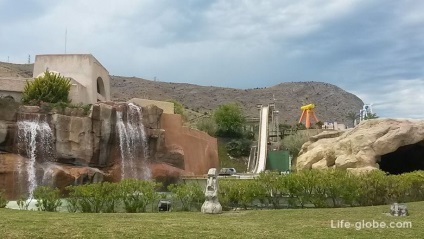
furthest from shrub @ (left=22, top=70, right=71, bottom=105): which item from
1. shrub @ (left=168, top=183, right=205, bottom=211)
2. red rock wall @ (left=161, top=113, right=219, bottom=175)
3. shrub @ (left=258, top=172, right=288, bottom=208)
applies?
shrub @ (left=258, top=172, right=288, bottom=208)

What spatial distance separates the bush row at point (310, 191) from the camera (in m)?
16.5

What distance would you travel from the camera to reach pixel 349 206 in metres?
16.8

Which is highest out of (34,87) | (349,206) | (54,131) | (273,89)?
(273,89)

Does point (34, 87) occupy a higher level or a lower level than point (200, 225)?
higher

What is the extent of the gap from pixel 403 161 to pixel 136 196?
26505 millimetres

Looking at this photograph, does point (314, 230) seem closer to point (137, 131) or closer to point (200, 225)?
point (200, 225)

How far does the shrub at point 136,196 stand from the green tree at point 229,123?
147ft

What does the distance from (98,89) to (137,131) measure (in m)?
16.7

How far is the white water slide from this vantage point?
152ft

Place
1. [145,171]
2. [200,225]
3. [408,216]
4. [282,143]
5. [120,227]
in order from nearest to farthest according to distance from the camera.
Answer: [120,227] → [200,225] → [408,216] → [145,171] → [282,143]

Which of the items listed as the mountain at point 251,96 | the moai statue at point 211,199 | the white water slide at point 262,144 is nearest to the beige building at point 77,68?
the white water slide at point 262,144

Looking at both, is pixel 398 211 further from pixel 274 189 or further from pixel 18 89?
pixel 18 89

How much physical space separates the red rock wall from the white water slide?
4.56 m

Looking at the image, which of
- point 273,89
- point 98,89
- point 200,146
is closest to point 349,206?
point 200,146
